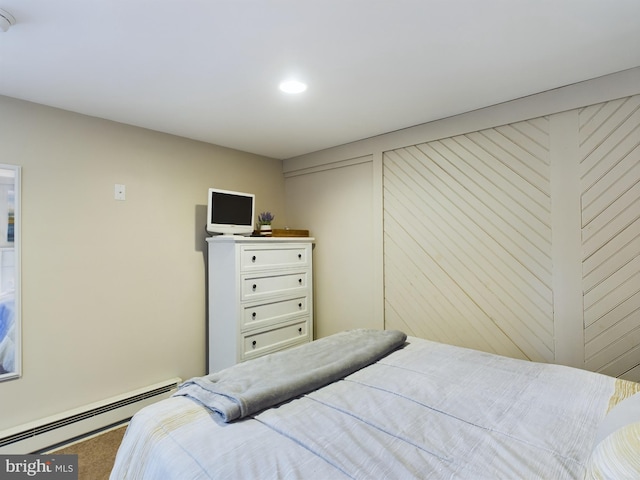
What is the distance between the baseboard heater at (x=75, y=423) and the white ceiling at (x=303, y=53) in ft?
6.87

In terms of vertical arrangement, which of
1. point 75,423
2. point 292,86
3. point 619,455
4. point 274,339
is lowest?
point 75,423

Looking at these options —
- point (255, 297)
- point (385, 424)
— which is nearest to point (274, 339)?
point (255, 297)

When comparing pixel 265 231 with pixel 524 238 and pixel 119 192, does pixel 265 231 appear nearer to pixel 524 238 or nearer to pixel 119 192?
pixel 119 192

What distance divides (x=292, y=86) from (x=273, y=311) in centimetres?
188

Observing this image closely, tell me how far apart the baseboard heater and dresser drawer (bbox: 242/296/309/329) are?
843 millimetres

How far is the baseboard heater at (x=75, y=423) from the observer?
2070mm

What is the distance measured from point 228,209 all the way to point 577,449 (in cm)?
270

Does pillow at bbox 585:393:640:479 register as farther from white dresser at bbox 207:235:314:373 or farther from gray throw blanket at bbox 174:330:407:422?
white dresser at bbox 207:235:314:373

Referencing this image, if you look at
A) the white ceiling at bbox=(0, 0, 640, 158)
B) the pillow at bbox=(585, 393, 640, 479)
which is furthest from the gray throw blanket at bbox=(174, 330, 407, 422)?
the white ceiling at bbox=(0, 0, 640, 158)

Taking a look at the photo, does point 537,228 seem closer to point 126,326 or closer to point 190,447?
point 190,447

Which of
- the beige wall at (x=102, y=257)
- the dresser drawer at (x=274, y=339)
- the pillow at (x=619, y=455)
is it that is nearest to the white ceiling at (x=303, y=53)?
the beige wall at (x=102, y=257)

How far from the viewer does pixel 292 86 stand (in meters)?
2.07

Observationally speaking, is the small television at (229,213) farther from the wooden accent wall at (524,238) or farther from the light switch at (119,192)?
the wooden accent wall at (524,238)

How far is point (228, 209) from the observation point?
9.82 ft
